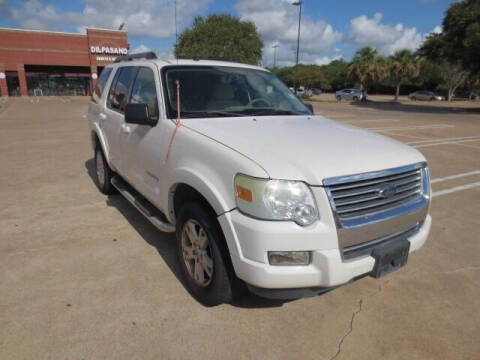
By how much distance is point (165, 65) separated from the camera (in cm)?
356

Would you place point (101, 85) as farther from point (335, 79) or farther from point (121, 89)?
point (335, 79)

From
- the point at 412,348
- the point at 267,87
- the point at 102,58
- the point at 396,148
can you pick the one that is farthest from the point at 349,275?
the point at 102,58

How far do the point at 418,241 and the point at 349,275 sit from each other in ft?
2.70

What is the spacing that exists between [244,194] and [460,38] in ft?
94.4

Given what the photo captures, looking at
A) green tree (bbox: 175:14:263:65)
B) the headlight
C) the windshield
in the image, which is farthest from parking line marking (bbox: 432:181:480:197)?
green tree (bbox: 175:14:263:65)

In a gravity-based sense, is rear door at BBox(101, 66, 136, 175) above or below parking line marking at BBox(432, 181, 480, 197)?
above

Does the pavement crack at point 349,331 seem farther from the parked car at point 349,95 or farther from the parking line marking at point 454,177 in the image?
the parked car at point 349,95

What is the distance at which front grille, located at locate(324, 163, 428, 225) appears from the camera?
91.0 inches

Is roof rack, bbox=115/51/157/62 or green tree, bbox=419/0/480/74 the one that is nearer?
roof rack, bbox=115/51/157/62

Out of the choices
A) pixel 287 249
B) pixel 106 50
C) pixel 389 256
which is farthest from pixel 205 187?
pixel 106 50

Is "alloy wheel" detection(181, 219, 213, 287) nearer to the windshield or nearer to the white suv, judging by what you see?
the white suv

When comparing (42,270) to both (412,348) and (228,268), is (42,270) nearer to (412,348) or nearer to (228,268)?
(228,268)

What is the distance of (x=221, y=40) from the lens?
32.3m

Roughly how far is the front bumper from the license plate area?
0.21 m
